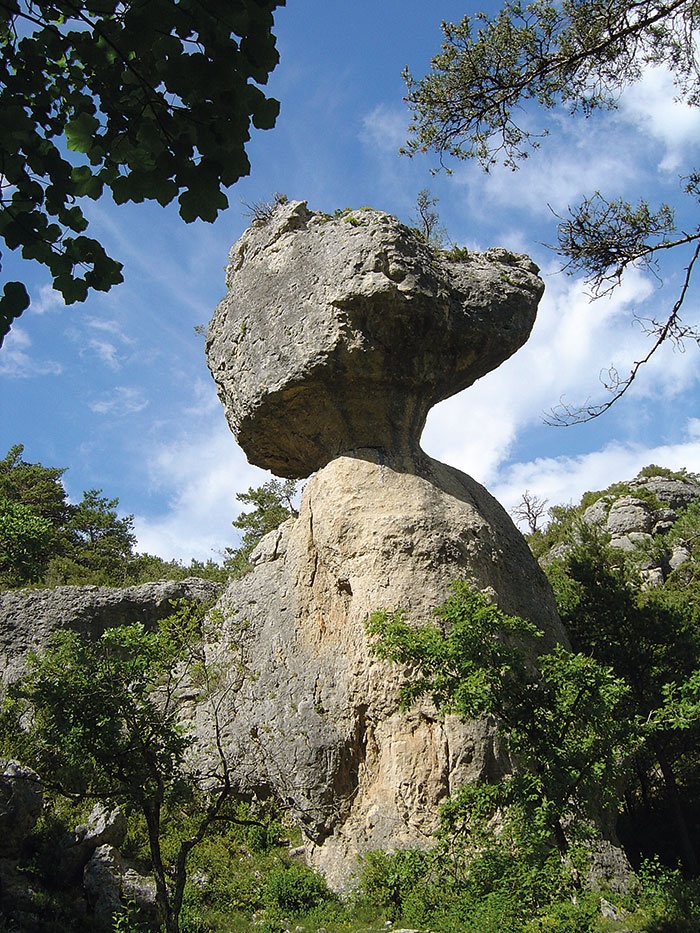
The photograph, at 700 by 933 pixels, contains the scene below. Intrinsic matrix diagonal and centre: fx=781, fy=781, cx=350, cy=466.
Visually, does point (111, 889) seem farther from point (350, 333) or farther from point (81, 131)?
point (81, 131)

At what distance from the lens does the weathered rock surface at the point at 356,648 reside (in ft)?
36.7

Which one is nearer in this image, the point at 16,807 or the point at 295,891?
the point at 16,807

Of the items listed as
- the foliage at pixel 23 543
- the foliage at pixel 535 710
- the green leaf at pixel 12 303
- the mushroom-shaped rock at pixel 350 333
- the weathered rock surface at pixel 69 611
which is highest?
the mushroom-shaped rock at pixel 350 333

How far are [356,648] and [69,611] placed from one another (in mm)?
7048

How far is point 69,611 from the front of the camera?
16406mm

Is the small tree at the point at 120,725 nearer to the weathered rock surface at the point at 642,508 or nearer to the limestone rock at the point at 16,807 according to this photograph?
the limestone rock at the point at 16,807

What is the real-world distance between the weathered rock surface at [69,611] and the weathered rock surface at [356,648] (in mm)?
2319

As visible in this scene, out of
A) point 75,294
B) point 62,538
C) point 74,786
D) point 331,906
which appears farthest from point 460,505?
point 62,538

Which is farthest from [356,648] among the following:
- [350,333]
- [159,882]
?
[350,333]

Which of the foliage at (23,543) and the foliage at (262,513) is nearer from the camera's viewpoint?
the foliage at (23,543)

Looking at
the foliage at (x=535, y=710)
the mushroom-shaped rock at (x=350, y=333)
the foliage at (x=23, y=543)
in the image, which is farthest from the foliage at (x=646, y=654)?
the foliage at (x=23, y=543)

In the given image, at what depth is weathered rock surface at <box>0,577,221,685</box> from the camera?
16.0 meters

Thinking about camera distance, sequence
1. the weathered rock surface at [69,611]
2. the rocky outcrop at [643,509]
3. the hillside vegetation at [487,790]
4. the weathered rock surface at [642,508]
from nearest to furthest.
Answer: the hillside vegetation at [487,790] → the weathered rock surface at [69,611] → the rocky outcrop at [643,509] → the weathered rock surface at [642,508]

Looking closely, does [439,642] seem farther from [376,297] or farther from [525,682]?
[376,297]
